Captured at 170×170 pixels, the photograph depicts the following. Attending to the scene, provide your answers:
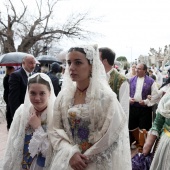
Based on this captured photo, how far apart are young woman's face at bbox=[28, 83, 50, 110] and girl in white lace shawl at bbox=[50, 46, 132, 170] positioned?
24cm

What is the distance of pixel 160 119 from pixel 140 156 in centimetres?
40

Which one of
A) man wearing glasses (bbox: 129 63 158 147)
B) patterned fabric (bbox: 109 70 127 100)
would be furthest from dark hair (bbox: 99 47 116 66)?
man wearing glasses (bbox: 129 63 158 147)

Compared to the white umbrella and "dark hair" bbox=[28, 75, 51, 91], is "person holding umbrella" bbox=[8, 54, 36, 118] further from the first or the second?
the white umbrella

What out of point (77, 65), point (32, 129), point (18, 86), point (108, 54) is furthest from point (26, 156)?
point (18, 86)

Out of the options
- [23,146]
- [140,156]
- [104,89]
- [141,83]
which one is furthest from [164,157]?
[141,83]

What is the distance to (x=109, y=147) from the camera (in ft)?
6.19

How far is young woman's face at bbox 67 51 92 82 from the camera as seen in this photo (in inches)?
75.2

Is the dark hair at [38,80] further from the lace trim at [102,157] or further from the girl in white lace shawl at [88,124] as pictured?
the lace trim at [102,157]

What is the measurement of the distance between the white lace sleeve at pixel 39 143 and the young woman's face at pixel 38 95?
0.23m

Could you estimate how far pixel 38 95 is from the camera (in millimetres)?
2215

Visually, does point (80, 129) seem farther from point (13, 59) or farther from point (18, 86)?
point (13, 59)

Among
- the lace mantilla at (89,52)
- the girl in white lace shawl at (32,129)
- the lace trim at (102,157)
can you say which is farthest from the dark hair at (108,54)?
the lace trim at (102,157)

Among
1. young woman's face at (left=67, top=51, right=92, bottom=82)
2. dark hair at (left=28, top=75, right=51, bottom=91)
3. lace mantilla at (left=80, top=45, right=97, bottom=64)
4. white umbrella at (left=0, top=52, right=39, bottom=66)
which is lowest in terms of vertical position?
dark hair at (left=28, top=75, right=51, bottom=91)

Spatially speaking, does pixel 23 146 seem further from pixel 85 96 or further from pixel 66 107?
pixel 85 96
